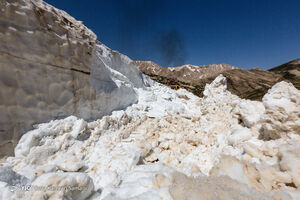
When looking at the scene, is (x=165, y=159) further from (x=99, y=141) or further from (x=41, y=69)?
(x=41, y=69)

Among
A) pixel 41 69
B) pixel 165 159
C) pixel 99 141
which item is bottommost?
pixel 165 159

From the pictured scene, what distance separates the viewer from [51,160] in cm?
299

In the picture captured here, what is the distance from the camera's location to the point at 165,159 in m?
3.72

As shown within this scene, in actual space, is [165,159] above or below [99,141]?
below

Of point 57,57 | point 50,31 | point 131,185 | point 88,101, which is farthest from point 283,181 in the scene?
point 50,31

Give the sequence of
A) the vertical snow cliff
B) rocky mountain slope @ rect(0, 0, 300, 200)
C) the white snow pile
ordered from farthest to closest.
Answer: the vertical snow cliff → rocky mountain slope @ rect(0, 0, 300, 200) → the white snow pile

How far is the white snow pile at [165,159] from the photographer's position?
1.92 meters

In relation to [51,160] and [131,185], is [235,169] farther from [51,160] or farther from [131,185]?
[51,160]

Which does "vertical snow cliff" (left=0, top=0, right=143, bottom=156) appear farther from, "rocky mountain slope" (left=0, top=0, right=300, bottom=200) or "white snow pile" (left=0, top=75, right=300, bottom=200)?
"white snow pile" (left=0, top=75, right=300, bottom=200)

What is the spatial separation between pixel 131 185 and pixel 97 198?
1.91ft

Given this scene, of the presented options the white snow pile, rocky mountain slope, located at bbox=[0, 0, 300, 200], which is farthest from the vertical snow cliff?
the white snow pile

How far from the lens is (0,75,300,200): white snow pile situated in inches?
75.6

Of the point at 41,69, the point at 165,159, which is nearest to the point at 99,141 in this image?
the point at 165,159

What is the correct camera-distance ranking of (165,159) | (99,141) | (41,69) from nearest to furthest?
(41,69) → (165,159) → (99,141)
